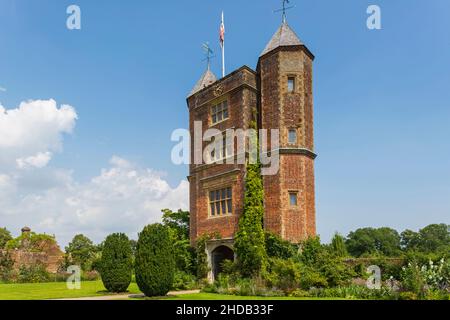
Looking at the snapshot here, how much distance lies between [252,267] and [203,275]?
13.0 ft

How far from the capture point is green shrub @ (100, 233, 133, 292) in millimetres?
16969

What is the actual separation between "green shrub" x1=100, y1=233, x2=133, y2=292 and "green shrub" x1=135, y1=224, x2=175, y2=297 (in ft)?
7.17

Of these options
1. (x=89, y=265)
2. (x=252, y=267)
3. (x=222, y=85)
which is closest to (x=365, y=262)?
(x=252, y=267)

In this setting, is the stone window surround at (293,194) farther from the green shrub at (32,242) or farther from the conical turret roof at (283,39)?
the green shrub at (32,242)

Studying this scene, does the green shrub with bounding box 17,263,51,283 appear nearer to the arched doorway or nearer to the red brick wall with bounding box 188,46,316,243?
the red brick wall with bounding box 188,46,316,243

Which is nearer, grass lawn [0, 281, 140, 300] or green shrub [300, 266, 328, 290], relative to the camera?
green shrub [300, 266, 328, 290]

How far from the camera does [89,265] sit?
3472 cm

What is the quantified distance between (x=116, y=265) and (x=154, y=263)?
3039 mm

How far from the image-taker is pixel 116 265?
17.0 m

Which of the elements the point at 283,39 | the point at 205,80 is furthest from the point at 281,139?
the point at 205,80

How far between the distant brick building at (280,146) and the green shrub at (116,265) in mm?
5050

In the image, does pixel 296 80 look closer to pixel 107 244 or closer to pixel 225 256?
pixel 225 256

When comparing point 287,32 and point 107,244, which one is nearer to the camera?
point 107,244

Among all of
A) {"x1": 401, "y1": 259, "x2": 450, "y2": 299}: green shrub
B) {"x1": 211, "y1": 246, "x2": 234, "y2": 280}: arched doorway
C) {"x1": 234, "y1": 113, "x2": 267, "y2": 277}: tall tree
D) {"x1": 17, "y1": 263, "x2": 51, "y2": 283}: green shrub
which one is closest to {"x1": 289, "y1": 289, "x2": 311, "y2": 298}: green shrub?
{"x1": 234, "y1": 113, "x2": 267, "y2": 277}: tall tree
